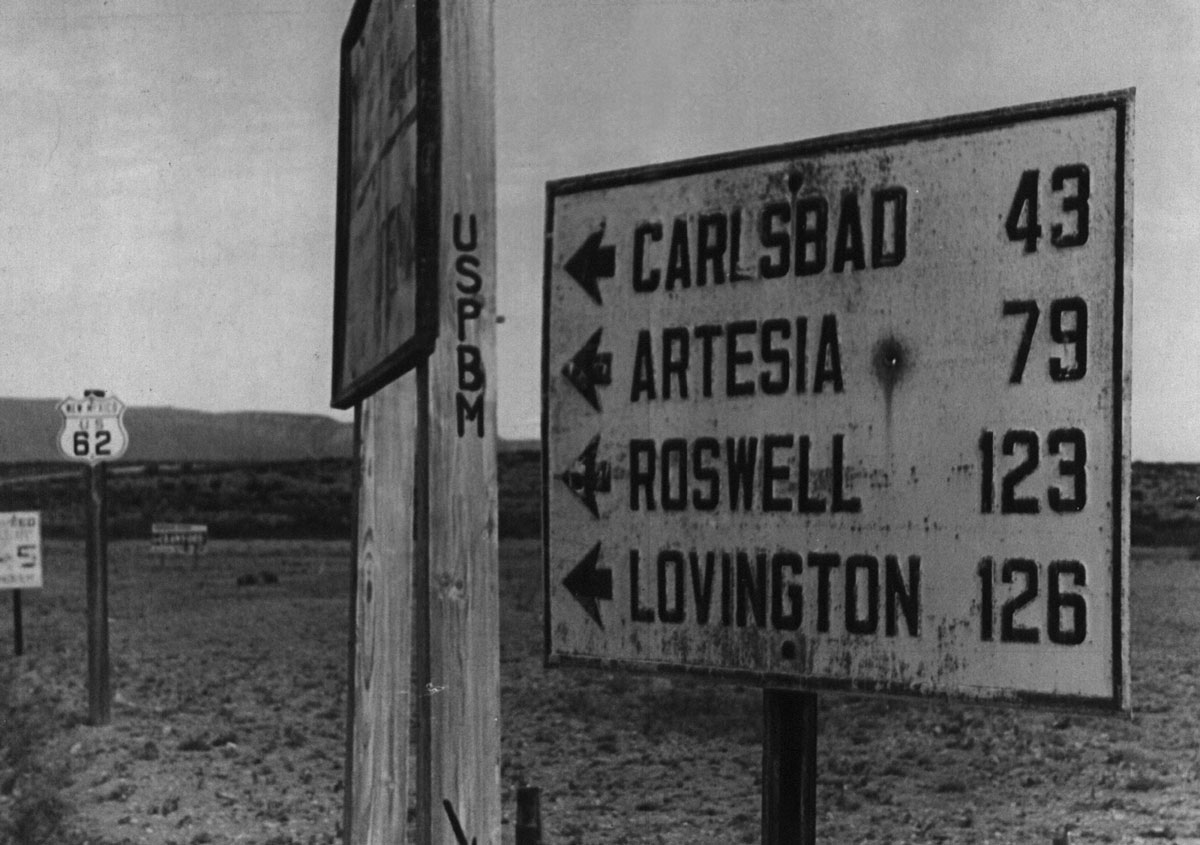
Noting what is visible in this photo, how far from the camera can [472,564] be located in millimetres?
2520

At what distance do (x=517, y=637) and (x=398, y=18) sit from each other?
21932 mm

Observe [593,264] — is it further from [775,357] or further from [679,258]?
[775,357]

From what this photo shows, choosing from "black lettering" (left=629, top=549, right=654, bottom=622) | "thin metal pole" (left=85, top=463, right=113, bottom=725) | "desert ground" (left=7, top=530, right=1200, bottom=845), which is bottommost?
"desert ground" (left=7, top=530, right=1200, bottom=845)

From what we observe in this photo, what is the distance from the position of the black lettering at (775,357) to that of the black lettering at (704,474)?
0.13 meters

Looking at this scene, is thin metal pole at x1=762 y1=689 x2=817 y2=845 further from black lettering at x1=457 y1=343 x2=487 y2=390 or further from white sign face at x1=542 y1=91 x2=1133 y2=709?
black lettering at x1=457 y1=343 x2=487 y2=390

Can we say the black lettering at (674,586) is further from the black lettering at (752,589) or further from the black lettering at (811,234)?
the black lettering at (811,234)

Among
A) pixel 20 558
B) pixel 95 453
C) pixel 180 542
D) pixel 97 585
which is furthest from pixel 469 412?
pixel 180 542

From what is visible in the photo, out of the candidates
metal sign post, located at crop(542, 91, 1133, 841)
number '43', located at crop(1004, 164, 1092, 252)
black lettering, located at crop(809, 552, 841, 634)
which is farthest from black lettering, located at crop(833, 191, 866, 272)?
black lettering, located at crop(809, 552, 841, 634)

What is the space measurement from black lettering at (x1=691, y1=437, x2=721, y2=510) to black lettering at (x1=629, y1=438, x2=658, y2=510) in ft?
0.25

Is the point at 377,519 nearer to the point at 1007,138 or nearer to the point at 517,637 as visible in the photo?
the point at 1007,138

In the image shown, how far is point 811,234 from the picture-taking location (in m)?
2.34

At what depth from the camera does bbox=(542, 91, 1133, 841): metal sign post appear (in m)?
2.08

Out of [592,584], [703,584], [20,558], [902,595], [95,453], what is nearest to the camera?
[902,595]

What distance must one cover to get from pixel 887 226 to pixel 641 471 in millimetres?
576
